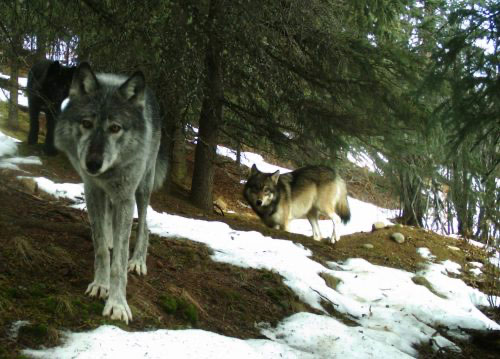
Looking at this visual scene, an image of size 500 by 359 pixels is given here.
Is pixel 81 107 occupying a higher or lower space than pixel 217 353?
higher

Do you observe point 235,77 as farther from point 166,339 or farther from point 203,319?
point 166,339

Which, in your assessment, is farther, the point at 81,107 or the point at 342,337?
the point at 342,337

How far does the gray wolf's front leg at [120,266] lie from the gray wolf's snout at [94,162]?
1.89 ft

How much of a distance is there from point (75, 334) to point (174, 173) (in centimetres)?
855

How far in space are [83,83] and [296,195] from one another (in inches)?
319

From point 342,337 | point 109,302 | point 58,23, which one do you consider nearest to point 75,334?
point 109,302

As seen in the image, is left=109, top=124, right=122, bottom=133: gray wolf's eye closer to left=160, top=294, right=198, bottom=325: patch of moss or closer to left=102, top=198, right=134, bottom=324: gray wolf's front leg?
left=102, top=198, right=134, bottom=324: gray wolf's front leg

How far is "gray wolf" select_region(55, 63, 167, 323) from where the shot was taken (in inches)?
144

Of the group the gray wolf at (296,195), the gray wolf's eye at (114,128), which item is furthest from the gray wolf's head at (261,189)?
the gray wolf's eye at (114,128)

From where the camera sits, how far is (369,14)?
8.49 metres

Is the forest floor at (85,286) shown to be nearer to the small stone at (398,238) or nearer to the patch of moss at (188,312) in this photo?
the patch of moss at (188,312)

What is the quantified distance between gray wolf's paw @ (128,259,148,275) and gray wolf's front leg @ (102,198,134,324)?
88 cm

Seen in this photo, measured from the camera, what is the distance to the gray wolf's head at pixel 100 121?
3580 mm

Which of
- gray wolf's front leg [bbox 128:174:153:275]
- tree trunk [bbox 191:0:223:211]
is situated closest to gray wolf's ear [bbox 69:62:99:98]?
gray wolf's front leg [bbox 128:174:153:275]
